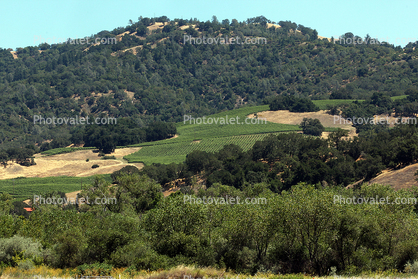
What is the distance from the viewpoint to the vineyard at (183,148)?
15925cm

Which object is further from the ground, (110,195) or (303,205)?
(303,205)

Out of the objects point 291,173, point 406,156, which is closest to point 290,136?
point 291,173

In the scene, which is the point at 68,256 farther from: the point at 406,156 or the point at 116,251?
the point at 406,156

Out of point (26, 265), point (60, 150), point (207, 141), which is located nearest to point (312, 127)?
point (207, 141)

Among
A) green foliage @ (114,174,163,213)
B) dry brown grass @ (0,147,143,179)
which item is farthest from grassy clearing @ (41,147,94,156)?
green foliage @ (114,174,163,213)

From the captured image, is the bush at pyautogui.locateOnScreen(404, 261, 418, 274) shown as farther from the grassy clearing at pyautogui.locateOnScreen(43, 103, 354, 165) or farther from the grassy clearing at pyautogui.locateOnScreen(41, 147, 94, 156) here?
the grassy clearing at pyautogui.locateOnScreen(41, 147, 94, 156)

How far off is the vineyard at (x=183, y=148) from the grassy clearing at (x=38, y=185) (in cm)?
2606

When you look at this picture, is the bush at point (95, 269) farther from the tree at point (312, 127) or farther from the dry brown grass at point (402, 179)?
the tree at point (312, 127)

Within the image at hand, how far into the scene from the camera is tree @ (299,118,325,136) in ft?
553

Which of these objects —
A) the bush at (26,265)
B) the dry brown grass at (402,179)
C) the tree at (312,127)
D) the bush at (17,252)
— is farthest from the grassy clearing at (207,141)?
the bush at (26,265)

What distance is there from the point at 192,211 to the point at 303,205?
1105 cm

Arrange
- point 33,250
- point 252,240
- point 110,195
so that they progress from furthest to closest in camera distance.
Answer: point 110,195, point 252,240, point 33,250

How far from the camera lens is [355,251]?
128ft

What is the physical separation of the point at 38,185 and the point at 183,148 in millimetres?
61663
